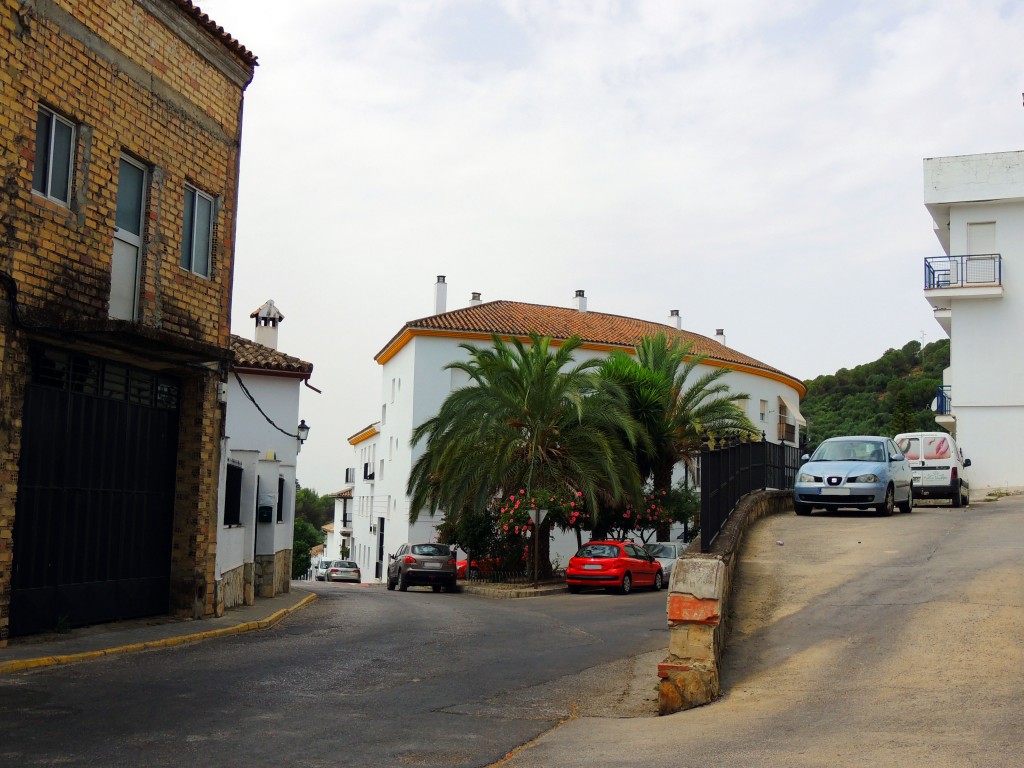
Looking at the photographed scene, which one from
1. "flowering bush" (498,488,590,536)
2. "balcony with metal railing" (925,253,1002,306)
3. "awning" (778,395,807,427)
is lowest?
"flowering bush" (498,488,590,536)

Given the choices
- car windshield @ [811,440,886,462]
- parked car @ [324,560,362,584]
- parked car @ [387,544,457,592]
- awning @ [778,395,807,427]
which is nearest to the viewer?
car windshield @ [811,440,886,462]

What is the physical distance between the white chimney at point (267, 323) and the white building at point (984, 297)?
22.8m

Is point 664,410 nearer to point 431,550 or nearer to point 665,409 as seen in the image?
point 665,409

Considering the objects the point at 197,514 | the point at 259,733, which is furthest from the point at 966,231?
the point at 259,733

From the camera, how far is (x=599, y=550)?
1120 inches

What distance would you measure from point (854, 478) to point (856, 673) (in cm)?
1321

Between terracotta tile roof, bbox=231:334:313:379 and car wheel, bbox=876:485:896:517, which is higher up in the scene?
terracotta tile roof, bbox=231:334:313:379

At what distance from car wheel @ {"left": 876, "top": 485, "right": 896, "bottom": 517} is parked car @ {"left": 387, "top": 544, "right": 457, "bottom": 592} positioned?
1393cm

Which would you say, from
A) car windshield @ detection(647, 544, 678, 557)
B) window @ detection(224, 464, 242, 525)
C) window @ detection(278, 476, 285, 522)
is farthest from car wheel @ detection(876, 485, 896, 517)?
window @ detection(278, 476, 285, 522)

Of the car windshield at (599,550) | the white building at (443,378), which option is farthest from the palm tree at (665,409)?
the white building at (443,378)

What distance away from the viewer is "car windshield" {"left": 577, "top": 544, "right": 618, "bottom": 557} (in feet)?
92.4

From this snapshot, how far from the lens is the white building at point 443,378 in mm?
49688

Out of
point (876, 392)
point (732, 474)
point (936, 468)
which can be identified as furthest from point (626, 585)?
point (876, 392)

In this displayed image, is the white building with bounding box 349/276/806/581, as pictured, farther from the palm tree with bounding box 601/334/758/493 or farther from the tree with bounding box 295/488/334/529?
the tree with bounding box 295/488/334/529
